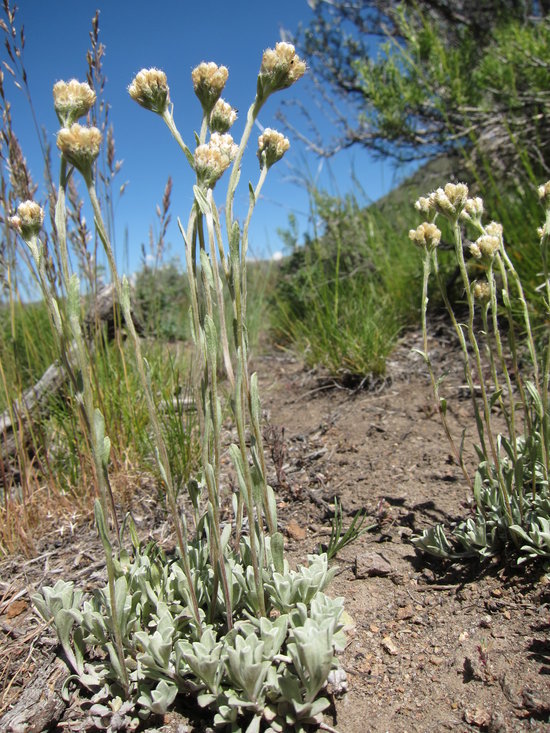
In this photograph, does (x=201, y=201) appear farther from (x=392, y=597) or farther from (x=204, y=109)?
(x=392, y=597)

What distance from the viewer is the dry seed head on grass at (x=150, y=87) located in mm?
1068

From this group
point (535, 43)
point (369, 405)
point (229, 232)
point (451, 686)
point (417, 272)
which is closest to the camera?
point (229, 232)

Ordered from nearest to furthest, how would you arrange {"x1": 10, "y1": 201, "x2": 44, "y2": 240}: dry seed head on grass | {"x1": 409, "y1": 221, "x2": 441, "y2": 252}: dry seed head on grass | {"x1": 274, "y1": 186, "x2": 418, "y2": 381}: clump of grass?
{"x1": 10, "y1": 201, "x2": 44, "y2": 240}: dry seed head on grass < {"x1": 409, "y1": 221, "x2": 441, "y2": 252}: dry seed head on grass < {"x1": 274, "y1": 186, "x2": 418, "y2": 381}: clump of grass

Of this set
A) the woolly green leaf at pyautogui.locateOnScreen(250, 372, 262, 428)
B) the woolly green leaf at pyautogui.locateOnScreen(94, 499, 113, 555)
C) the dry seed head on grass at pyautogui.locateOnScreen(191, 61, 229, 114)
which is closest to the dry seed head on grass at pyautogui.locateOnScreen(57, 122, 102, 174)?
the dry seed head on grass at pyautogui.locateOnScreen(191, 61, 229, 114)

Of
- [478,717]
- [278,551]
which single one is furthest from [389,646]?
[278,551]

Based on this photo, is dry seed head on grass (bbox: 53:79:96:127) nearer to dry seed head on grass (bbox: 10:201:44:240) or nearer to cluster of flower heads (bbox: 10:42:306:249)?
cluster of flower heads (bbox: 10:42:306:249)

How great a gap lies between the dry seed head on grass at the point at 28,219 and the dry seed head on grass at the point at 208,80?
0.44 meters

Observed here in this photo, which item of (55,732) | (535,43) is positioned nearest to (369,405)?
(55,732)

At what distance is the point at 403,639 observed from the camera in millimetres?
1359

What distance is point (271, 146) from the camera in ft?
3.81

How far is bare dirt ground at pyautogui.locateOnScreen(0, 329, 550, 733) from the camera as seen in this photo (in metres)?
1.16

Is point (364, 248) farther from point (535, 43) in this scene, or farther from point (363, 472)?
point (363, 472)

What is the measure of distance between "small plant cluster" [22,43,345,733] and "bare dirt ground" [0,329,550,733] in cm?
14

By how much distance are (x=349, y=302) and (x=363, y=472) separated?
1.66 m
